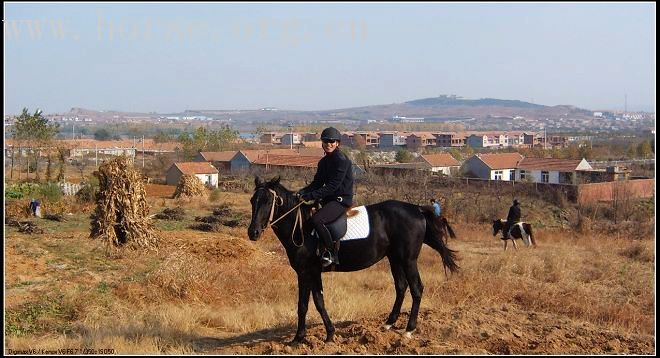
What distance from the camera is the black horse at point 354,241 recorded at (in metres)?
8.01

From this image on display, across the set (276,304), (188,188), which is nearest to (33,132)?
(188,188)

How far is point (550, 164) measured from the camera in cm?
6059

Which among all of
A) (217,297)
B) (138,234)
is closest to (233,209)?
(138,234)

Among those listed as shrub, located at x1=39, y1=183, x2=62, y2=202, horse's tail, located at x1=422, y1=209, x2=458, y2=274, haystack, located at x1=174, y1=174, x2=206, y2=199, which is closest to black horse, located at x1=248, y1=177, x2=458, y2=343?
horse's tail, located at x1=422, y1=209, x2=458, y2=274

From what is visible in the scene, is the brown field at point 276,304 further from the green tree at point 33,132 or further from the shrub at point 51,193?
the green tree at point 33,132

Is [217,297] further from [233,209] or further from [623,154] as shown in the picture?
[623,154]

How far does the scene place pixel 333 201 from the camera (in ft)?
27.0

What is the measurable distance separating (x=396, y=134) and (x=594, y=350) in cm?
12938

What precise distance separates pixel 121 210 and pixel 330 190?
11.9 metres

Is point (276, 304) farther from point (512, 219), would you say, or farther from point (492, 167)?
point (492, 167)

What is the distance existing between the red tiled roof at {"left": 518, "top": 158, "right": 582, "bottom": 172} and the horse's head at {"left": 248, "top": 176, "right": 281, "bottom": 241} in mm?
52578

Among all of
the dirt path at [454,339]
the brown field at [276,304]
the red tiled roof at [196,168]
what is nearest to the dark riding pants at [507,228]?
A: the brown field at [276,304]

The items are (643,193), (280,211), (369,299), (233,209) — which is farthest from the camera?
(643,193)

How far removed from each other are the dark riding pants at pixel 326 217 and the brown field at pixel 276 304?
1.21 metres
